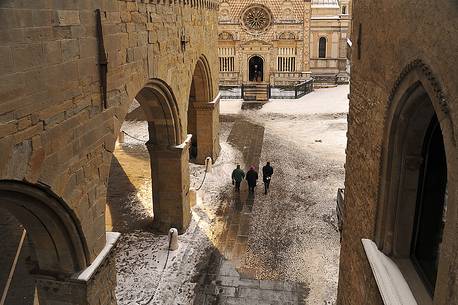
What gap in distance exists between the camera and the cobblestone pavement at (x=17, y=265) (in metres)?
9.43

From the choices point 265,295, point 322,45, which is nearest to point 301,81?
point 322,45

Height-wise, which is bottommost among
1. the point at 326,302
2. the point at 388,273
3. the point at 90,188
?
the point at 326,302

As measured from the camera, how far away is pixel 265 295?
946cm

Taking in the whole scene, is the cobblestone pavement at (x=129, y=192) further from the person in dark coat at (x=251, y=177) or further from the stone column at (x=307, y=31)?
the stone column at (x=307, y=31)

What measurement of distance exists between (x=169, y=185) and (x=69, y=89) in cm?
635

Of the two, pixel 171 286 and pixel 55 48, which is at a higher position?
→ pixel 55 48

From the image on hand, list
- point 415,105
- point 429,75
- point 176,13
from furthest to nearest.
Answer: point 176,13
point 415,105
point 429,75

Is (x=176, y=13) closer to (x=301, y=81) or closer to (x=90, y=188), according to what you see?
(x=90, y=188)

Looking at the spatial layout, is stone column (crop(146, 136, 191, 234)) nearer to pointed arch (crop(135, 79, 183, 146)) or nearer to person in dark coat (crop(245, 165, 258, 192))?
pointed arch (crop(135, 79, 183, 146))

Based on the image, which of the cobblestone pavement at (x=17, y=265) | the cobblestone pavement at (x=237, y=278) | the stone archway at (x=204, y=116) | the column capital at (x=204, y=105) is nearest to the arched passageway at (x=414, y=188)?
the cobblestone pavement at (x=237, y=278)

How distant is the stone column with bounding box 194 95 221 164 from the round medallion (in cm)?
1641

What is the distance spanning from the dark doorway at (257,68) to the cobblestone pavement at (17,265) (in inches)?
932

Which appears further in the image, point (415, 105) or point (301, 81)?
point (301, 81)

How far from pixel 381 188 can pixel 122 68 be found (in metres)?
4.73
